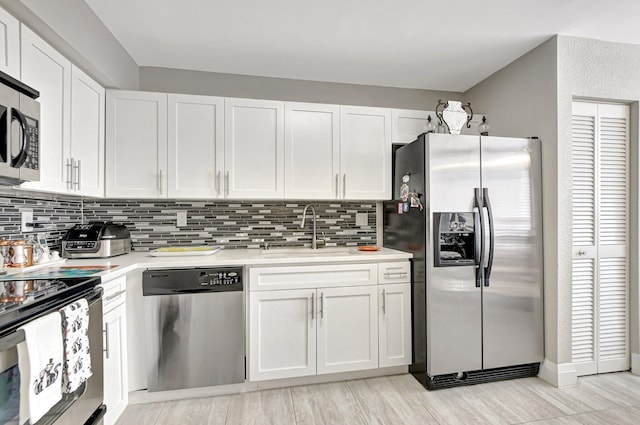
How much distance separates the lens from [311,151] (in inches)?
106

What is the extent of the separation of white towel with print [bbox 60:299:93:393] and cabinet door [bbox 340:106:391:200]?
1.97 metres

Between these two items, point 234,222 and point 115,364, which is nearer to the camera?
point 115,364

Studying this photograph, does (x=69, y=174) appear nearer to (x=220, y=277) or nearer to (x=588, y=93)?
(x=220, y=277)

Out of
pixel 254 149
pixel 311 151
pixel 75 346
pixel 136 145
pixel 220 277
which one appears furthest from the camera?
pixel 311 151

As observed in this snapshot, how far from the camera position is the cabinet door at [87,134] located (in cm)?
195

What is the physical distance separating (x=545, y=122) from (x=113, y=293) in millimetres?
3251

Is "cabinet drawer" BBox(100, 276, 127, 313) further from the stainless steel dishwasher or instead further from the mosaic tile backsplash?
the mosaic tile backsplash

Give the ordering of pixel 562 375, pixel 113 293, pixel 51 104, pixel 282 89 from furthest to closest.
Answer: pixel 282 89
pixel 562 375
pixel 113 293
pixel 51 104

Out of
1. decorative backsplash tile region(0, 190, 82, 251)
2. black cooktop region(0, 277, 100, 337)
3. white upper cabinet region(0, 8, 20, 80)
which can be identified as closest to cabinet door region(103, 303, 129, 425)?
black cooktop region(0, 277, 100, 337)

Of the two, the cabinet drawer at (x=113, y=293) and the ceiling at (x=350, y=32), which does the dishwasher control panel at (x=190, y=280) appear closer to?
the cabinet drawer at (x=113, y=293)

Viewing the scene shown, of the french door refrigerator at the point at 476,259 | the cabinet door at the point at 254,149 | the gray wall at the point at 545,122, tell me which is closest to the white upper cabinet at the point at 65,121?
the cabinet door at the point at 254,149

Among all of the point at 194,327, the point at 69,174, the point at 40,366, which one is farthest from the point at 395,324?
the point at 69,174

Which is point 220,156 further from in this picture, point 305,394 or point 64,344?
point 305,394

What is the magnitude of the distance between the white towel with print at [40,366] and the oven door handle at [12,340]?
0.01 meters
